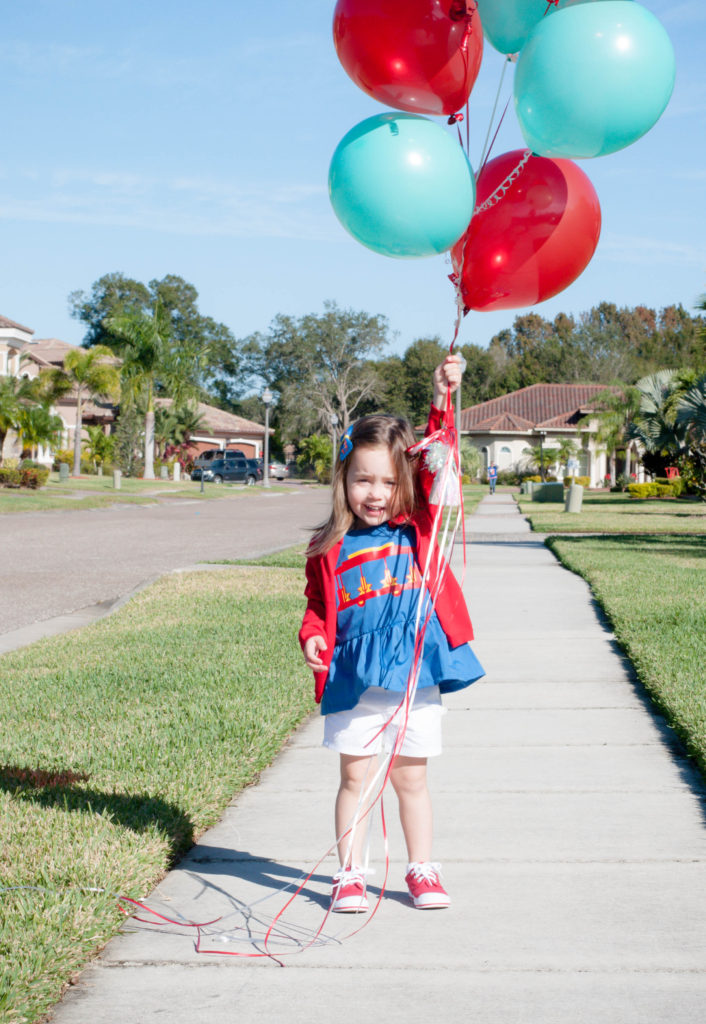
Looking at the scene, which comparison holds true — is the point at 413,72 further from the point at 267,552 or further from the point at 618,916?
the point at 267,552

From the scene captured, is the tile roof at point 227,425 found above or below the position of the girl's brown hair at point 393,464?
above

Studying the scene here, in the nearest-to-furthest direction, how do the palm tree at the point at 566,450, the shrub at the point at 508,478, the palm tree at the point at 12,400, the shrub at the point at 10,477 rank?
the shrub at the point at 10,477, the palm tree at the point at 12,400, the palm tree at the point at 566,450, the shrub at the point at 508,478

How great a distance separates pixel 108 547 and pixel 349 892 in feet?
44.5

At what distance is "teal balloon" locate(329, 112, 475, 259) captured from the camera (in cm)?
329

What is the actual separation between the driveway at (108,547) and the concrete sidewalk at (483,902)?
5289 mm

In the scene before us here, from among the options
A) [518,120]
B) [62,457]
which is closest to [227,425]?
[62,457]

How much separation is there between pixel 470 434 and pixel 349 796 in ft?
182

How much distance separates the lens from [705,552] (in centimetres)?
1384

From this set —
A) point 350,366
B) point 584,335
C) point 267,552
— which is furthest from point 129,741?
point 584,335

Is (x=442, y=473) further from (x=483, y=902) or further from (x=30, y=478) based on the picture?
(x=30, y=478)

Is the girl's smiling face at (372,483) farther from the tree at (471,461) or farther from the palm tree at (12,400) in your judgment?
the tree at (471,461)

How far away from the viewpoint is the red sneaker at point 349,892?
9.97 feet

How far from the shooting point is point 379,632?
3061 millimetres

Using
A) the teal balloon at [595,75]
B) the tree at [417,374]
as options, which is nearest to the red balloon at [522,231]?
the teal balloon at [595,75]
